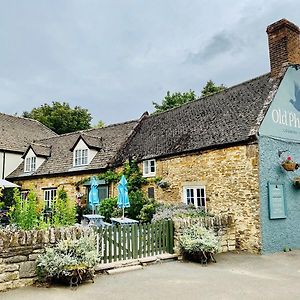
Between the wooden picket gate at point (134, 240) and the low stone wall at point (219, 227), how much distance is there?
25 cm

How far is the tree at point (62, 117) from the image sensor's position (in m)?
42.2

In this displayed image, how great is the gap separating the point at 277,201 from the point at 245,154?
2285mm

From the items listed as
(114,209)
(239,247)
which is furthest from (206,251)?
(114,209)

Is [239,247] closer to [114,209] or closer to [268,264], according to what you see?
[268,264]

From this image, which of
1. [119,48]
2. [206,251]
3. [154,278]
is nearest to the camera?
[154,278]

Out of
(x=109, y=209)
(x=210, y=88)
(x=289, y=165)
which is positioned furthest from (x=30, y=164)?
(x=210, y=88)

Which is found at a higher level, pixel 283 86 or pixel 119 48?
pixel 119 48

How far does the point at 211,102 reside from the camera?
57.6 ft

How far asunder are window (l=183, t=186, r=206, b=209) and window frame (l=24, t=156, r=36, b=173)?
13775 mm

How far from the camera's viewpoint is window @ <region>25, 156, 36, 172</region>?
2434 centimetres

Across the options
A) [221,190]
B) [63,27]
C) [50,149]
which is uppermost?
[63,27]

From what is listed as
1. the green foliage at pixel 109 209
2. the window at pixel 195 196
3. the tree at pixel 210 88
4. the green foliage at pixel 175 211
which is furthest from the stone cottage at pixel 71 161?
the tree at pixel 210 88

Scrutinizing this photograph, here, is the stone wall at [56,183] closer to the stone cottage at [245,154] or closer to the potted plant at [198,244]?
the stone cottage at [245,154]

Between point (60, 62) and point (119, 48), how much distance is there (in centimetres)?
393
